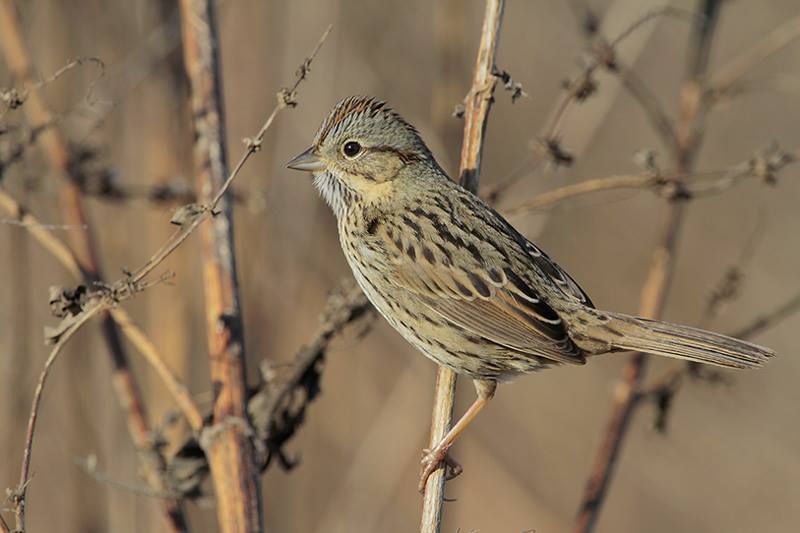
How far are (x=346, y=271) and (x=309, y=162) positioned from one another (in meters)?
2.20

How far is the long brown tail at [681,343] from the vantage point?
3312 millimetres

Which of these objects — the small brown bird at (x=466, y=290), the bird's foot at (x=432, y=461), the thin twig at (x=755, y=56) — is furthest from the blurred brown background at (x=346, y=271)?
the bird's foot at (x=432, y=461)

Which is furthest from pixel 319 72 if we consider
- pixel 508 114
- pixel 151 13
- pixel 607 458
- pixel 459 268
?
pixel 508 114

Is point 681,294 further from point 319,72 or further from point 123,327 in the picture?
point 123,327

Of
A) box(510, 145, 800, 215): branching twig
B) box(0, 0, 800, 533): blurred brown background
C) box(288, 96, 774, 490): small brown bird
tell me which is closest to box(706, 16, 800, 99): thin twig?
box(0, 0, 800, 533): blurred brown background

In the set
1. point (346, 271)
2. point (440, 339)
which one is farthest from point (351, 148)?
point (346, 271)

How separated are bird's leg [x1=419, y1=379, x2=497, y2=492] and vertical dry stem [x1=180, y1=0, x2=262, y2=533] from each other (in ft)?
2.03

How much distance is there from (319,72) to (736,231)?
450 centimetres

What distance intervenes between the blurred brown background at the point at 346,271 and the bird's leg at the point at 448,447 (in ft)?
1.50

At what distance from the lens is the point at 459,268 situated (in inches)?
142

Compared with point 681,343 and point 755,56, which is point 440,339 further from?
point 755,56

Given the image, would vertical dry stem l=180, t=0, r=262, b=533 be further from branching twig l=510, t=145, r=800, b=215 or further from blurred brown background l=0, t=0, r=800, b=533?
branching twig l=510, t=145, r=800, b=215

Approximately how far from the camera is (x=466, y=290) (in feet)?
11.8

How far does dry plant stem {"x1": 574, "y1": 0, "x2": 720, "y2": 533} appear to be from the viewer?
3.94m
